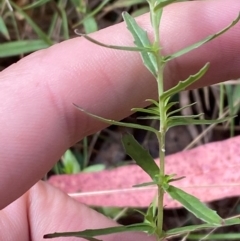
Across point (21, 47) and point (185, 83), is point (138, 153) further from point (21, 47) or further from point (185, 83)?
point (21, 47)

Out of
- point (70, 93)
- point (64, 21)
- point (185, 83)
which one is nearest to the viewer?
point (185, 83)

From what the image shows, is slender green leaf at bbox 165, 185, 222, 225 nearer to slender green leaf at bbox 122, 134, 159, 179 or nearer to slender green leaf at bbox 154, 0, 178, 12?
slender green leaf at bbox 122, 134, 159, 179

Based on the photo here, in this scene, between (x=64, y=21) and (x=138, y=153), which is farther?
(x=64, y=21)

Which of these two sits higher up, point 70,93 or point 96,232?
point 70,93

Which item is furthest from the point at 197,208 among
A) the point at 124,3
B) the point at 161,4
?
the point at 124,3

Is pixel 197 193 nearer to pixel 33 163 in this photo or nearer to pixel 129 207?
pixel 129 207

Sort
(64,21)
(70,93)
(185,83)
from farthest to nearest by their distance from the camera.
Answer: (64,21) < (70,93) < (185,83)
